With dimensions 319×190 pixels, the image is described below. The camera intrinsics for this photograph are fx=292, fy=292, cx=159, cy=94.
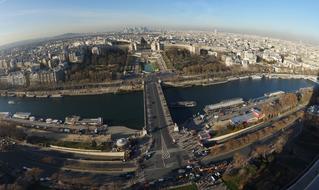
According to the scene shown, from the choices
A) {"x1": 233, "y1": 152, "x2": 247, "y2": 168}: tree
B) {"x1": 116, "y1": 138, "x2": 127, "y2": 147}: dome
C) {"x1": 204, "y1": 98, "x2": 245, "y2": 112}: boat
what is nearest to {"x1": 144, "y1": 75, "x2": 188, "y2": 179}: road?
{"x1": 116, "y1": 138, "x2": 127, "y2": 147}: dome

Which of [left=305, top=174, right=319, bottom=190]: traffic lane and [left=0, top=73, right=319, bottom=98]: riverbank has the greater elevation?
[left=0, top=73, right=319, bottom=98]: riverbank

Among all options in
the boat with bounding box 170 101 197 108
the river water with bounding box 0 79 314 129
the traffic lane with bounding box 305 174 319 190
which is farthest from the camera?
the boat with bounding box 170 101 197 108

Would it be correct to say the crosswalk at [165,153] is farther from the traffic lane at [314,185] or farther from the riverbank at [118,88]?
the riverbank at [118,88]

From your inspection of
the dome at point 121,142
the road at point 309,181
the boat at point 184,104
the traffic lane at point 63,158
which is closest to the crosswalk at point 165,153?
the traffic lane at point 63,158

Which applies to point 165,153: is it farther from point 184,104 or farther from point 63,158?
point 184,104

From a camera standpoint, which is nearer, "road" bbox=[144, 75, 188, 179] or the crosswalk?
"road" bbox=[144, 75, 188, 179]

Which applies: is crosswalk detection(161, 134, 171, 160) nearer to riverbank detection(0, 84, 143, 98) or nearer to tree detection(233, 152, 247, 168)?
tree detection(233, 152, 247, 168)
